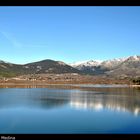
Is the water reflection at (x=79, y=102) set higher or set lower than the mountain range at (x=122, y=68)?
lower

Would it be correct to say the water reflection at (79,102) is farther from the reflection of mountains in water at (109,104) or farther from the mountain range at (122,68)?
the mountain range at (122,68)

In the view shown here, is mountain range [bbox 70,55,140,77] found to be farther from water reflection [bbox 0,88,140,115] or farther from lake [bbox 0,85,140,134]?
lake [bbox 0,85,140,134]

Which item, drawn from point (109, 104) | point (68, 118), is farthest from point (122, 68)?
point (68, 118)

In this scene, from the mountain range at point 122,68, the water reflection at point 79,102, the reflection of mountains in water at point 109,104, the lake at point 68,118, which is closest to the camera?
the lake at point 68,118

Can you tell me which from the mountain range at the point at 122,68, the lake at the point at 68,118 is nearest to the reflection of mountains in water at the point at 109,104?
the lake at the point at 68,118

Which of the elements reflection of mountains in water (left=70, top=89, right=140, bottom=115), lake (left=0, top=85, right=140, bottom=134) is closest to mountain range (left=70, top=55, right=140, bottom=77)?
reflection of mountains in water (left=70, top=89, right=140, bottom=115)

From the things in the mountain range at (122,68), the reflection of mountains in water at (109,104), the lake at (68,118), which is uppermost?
the mountain range at (122,68)

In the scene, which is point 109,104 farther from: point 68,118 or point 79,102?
point 68,118

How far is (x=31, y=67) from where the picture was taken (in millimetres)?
72250
